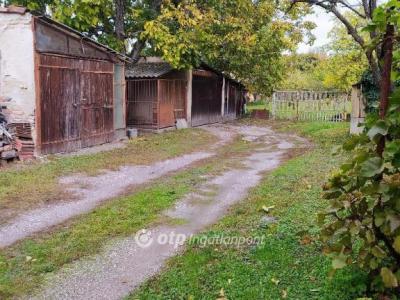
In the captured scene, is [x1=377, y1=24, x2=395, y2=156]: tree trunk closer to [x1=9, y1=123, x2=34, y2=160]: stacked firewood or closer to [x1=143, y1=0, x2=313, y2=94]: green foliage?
[x1=9, y1=123, x2=34, y2=160]: stacked firewood

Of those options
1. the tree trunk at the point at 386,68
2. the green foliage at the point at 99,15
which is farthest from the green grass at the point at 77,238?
the green foliage at the point at 99,15

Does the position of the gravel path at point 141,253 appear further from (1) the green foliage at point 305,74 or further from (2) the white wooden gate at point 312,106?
(1) the green foliage at point 305,74

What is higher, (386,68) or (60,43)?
(60,43)

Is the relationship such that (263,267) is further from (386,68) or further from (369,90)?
(369,90)

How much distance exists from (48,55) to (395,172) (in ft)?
32.7

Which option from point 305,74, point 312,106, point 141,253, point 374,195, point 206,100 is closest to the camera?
point 374,195

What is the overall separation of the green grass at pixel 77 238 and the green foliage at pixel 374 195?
119 inches

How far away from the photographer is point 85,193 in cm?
799

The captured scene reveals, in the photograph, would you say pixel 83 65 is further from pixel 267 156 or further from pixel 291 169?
pixel 291 169

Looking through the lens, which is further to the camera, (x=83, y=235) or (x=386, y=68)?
(x=83, y=235)

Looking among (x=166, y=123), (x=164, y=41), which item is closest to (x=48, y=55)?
(x=164, y=41)


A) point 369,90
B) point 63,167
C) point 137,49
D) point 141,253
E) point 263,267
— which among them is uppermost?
point 137,49

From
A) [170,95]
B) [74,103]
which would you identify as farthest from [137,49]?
[74,103]

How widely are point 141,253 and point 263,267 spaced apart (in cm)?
155
